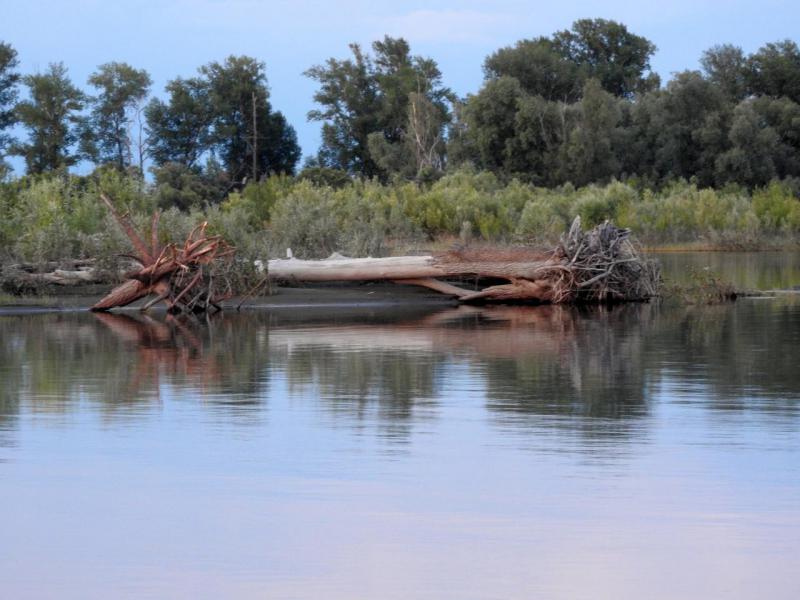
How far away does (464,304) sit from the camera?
30.1m

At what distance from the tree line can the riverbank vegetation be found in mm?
117

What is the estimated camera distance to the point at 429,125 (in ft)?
296

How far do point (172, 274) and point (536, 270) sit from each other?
7181 mm

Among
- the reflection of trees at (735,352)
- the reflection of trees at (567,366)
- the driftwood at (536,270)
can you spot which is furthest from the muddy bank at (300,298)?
the reflection of trees at (735,352)

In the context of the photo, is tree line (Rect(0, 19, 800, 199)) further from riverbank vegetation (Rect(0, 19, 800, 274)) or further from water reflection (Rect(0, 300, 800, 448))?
water reflection (Rect(0, 300, 800, 448))

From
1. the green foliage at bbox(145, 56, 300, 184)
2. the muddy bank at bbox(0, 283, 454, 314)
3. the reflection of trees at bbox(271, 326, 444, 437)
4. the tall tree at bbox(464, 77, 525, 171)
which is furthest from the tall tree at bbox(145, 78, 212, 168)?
the reflection of trees at bbox(271, 326, 444, 437)

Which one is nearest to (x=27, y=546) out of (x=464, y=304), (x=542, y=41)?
(x=464, y=304)

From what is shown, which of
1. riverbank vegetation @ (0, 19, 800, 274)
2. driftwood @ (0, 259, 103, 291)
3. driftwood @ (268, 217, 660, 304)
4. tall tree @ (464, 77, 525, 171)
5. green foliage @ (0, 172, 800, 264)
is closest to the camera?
driftwood @ (268, 217, 660, 304)

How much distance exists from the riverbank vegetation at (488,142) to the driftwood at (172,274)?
15.9 m

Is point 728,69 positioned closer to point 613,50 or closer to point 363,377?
point 613,50

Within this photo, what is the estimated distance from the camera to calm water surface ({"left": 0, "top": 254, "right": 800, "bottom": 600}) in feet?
22.3

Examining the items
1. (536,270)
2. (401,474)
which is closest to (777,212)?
(536,270)

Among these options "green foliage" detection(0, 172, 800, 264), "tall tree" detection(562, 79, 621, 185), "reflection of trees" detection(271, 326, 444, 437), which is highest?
"tall tree" detection(562, 79, 621, 185)

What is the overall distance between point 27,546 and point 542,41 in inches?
4030
